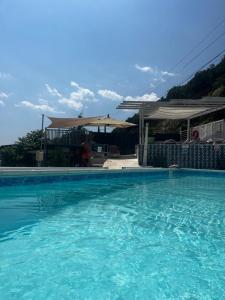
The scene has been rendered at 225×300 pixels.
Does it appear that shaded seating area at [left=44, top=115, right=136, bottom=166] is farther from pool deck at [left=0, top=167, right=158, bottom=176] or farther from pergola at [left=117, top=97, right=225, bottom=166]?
pool deck at [left=0, top=167, right=158, bottom=176]

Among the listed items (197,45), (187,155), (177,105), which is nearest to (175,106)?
(177,105)

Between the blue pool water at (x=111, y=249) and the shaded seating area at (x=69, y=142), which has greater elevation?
the shaded seating area at (x=69, y=142)

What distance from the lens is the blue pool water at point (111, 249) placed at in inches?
117

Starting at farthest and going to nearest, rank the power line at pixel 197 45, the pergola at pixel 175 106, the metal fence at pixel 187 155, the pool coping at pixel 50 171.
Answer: the pergola at pixel 175 106
the metal fence at pixel 187 155
the power line at pixel 197 45
the pool coping at pixel 50 171

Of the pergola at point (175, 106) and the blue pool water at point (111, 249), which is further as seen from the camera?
the pergola at point (175, 106)

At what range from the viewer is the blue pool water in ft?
9.75

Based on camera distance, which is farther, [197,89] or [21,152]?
[197,89]

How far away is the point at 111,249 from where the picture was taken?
4031mm

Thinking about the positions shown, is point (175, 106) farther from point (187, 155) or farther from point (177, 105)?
point (187, 155)

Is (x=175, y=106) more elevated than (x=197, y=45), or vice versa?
(x=197, y=45)

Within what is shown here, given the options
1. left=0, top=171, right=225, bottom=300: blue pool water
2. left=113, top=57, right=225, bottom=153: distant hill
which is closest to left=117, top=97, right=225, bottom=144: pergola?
left=0, top=171, right=225, bottom=300: blue pool water

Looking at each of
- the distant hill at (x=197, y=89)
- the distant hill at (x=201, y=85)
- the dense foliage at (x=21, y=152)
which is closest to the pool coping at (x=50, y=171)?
the dense foliage at (x=21, y=152)

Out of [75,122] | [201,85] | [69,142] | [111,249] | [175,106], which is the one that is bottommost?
[111,249]

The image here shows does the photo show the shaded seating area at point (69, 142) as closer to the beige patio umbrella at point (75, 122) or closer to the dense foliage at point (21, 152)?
the beige patio umbrella at point (75, 122)
